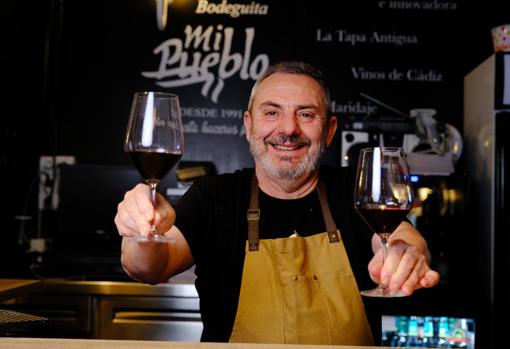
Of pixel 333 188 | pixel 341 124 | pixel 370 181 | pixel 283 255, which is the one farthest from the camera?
pixel 341 124

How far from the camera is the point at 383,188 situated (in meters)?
1.26

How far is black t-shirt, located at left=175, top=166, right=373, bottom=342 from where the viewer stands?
1.97 m

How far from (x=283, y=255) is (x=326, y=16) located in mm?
2613

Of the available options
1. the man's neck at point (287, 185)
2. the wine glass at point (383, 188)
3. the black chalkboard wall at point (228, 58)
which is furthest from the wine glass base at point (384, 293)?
the black chalkboard wall at point (228, 58)

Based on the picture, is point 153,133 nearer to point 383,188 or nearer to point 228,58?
point 383,188

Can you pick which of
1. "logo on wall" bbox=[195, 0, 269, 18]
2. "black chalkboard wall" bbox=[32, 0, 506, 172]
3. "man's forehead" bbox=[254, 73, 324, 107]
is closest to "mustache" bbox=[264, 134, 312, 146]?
→ "man's forehead" bbox=[254, 73, 324, 107]

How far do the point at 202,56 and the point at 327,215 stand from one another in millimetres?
2369

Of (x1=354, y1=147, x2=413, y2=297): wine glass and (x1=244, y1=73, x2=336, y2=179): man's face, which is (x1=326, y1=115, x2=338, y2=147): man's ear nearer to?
(x1=244, y1=73, x2=336, y2=179): man's face

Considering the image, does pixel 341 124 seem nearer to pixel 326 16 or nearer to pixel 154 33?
pixel 326 16

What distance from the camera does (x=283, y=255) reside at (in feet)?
6.38

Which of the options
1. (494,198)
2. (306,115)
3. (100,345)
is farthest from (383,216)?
(494,198)

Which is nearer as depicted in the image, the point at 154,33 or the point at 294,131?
the point at 294,131

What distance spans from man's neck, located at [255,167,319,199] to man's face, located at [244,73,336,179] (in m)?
0.03

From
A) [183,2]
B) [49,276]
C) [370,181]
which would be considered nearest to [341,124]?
[183,2]
